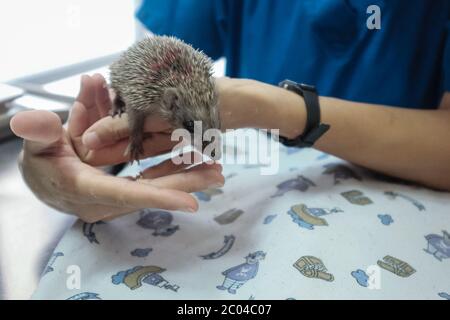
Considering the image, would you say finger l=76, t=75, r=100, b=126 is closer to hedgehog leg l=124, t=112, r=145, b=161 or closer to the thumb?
hedgehog leg l=124, t=112, r=145, b=161

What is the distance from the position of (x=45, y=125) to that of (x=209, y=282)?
0.33 metres

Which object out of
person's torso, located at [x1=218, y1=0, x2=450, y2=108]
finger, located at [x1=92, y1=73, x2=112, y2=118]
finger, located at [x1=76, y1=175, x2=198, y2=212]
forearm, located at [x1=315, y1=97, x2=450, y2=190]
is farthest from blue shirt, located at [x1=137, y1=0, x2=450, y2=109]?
finger, located at [x1=76, y1=175, x2=198, y2=212]

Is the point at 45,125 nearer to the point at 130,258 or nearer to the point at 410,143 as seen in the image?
the point at 130,258

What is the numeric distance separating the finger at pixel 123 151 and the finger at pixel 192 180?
18 cm

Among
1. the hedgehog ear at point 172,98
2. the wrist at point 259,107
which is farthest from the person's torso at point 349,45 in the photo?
the hedgehog ear at point 172,98

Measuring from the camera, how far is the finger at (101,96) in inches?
36.3

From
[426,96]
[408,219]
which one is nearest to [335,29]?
[426,96]

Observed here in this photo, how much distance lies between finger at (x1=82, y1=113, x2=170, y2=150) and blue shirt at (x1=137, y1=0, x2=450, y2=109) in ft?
1.35

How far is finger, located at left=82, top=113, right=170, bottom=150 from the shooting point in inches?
31.4

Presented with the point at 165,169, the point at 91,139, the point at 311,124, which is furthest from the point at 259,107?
the point at 91,139

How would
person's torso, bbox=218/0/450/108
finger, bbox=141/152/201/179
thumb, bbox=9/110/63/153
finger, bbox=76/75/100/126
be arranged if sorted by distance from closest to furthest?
1. thumb, bbox=9/110/63/153
2. finger, bbox=141/152/201/179
3. finger, bbox=76/75/100/126
4. person's torso, bbox=218/0/450/108

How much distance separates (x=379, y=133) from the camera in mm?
923

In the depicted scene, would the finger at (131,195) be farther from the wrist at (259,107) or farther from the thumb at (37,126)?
the wrist at (259,107)

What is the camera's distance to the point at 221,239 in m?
0.73
